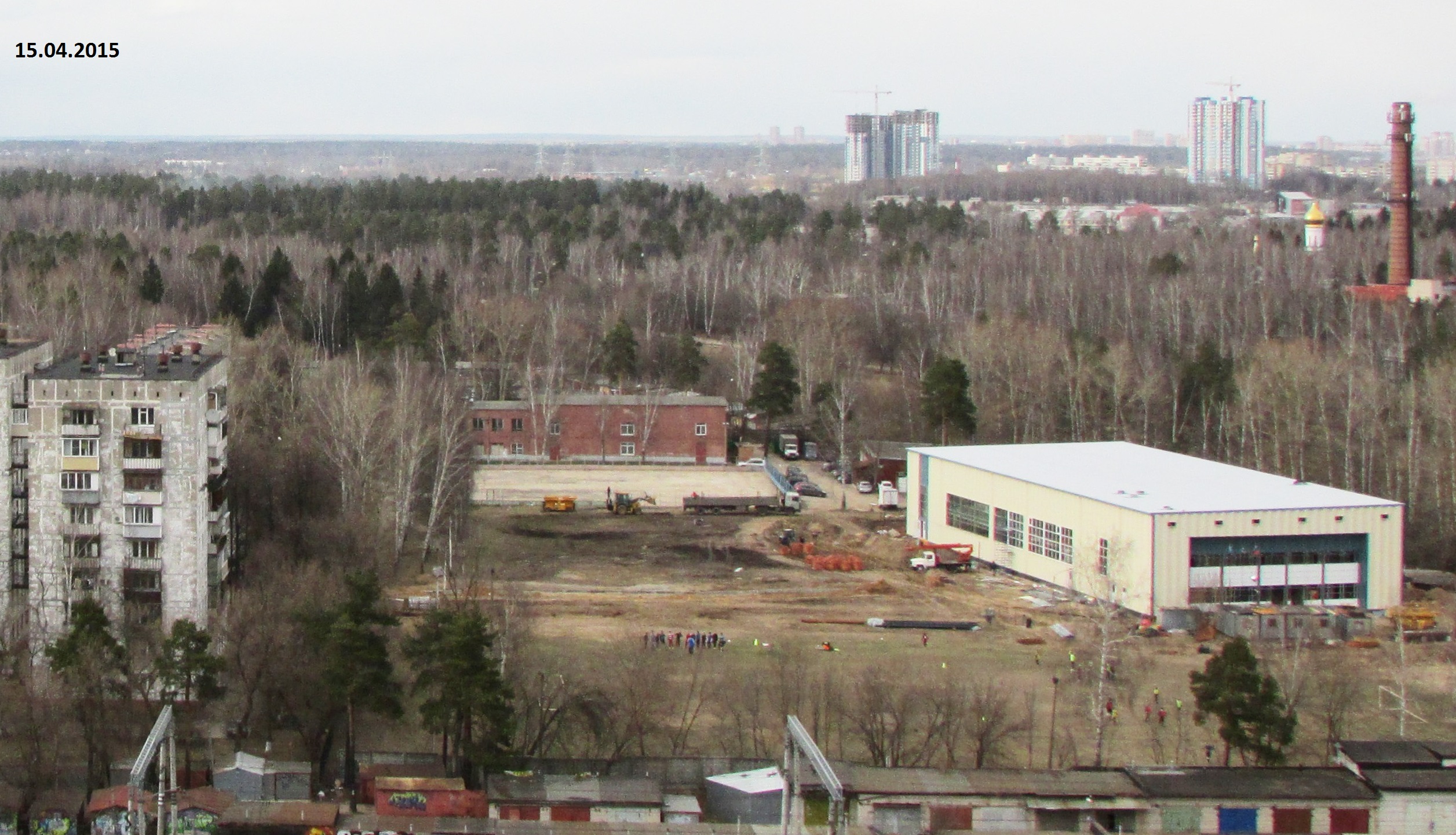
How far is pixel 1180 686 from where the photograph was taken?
1628cm

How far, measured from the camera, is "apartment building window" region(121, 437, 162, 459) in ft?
53.2

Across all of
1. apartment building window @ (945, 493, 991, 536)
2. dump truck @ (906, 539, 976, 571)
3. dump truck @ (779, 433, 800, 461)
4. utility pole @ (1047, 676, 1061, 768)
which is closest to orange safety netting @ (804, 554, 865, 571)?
dump truck @ (906, 539, 976, 571)

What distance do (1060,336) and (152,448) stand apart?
19.0 metres

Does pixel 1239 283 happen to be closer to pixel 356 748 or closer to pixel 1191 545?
pixel 1191 545

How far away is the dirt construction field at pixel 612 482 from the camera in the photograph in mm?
26109

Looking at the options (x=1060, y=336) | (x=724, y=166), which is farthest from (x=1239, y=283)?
(x=724, y=166)

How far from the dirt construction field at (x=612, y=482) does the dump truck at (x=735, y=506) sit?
1.65 ft

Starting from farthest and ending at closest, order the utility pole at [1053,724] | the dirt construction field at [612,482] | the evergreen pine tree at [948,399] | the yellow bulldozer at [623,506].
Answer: the evergreen pine tree at [948,399] < the dirt construction field at [612,482] < the yellow bulldozer at [623,506] < the utility pole at [1053,724]

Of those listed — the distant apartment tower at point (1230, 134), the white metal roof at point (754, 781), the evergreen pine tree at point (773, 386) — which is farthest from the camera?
the distant apartment tower at point (1230, 134)

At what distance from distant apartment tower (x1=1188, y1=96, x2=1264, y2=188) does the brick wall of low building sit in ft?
300

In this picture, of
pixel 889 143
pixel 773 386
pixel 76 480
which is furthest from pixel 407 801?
pixel 889 143

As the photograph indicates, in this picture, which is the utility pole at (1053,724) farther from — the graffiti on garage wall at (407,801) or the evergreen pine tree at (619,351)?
the evergreen pine tree at (619,351)

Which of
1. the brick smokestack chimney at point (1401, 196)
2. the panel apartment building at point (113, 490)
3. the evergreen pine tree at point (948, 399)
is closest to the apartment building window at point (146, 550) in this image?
the panel apartment building at point (113, 490)

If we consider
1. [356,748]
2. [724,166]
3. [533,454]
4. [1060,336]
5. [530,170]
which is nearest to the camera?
[356,748]
